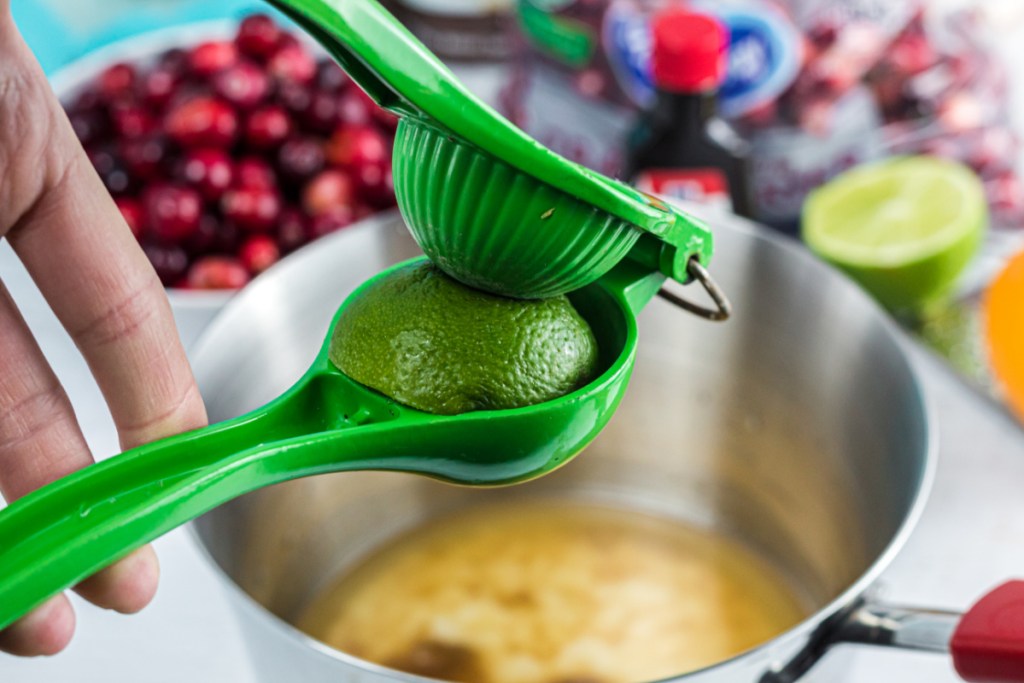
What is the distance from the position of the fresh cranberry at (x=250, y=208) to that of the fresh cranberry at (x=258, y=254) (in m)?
0.02

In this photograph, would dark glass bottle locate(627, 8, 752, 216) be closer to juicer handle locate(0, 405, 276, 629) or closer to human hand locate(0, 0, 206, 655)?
human hand locate(0, 0, 206, 655)

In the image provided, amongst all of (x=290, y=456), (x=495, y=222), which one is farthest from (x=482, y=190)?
(x=290, y=456)

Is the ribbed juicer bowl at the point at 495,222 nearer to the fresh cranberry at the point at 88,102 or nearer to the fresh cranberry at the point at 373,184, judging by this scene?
the fresh cranberry at the point at 373,184

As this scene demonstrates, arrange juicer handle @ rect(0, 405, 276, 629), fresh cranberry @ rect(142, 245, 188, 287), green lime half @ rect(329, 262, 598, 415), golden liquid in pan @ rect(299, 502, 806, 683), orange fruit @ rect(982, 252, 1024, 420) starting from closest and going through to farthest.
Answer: juicer handle @ rect(0, 405, 276, 629), green lime half @ rect(329, 262, 598, 415), golden liquid in pan @ rect(299, 502, 806, 683), orange fruit @ rect(982, 252, 1024, 420), fresh cranberry @ rect(142, 245, 188, 287)

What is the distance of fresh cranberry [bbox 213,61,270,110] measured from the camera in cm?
120

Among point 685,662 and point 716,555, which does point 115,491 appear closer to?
point 685,662

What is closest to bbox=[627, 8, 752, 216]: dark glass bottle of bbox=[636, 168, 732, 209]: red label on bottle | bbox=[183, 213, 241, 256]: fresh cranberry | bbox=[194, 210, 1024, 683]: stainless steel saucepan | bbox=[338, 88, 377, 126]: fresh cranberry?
bbox=[636, 168, 732, 209]: red label on bottle

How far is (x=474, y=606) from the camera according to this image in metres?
0.89

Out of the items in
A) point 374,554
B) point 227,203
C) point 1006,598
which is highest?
point 1006,598

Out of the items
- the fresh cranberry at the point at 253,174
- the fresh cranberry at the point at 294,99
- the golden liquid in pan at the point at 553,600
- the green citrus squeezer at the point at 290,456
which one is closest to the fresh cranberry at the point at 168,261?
the fresh cranberry at the point at 253,174

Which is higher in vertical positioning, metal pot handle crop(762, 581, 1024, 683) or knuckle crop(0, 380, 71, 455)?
metal pot handle crop(762, 581, 1024, 683)

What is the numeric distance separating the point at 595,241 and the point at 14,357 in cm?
34

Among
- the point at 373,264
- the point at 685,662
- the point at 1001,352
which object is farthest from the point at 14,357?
the point at 1001,352

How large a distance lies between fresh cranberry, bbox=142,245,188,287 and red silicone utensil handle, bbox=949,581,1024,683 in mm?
814
